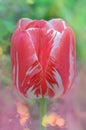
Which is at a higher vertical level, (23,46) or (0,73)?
(23,46)

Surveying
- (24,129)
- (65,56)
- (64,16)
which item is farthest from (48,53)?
(64,16)

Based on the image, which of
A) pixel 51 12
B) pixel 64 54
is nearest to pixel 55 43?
pixel 64 54

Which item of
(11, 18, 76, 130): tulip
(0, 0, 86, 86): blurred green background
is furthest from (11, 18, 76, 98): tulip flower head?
(0, 0, 86, 86): blurred green background

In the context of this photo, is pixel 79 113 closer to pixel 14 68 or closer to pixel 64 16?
pixel 64 16

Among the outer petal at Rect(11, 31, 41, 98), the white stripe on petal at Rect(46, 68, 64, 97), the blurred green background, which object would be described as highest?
the outer petal at Rect(11, 31, 41, 98)

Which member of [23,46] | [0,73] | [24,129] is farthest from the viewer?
[0,73]

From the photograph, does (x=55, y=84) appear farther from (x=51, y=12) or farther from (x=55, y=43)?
(x=51, y=12)

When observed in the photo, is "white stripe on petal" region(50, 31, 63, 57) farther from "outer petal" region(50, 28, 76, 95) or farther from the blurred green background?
the blurred green background

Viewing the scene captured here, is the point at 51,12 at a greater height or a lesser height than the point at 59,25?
lesser
